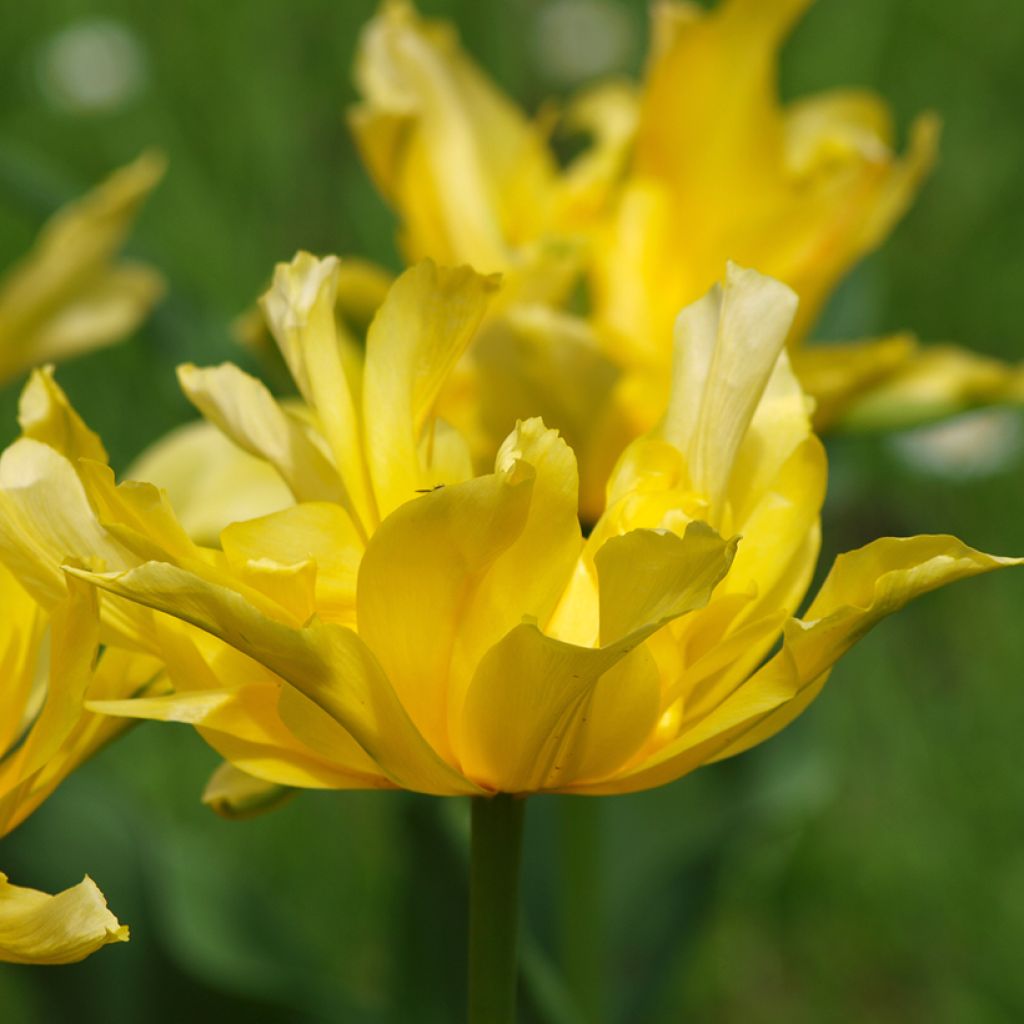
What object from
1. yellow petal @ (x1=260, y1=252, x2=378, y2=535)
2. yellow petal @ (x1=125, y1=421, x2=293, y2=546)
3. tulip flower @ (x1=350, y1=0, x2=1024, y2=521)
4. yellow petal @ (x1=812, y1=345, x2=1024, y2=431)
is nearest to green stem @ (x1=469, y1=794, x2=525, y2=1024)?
yellow petal @ (x1=260, y1=252, x2=378, y2=535)

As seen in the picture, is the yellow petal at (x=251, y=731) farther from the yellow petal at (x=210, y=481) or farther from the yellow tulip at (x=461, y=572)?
the yellow petal at (x=210, y=481)

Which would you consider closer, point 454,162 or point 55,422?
point 55,422

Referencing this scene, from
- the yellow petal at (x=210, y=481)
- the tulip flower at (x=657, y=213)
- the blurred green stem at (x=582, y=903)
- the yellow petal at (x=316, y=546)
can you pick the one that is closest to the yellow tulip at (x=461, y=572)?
the yellow petal at (x=316, y=546)

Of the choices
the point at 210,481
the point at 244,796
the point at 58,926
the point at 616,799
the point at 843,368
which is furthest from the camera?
the point at 616,799

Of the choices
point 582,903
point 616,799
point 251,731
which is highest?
point 251,731

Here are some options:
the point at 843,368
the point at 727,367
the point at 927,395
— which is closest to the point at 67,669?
the point at 727,367

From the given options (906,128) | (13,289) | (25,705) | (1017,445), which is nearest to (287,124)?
(906,128)

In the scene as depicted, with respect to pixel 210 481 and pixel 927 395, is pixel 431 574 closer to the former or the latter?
pixel 210 481

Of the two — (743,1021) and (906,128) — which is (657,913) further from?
(906,128)
